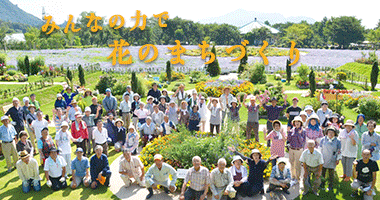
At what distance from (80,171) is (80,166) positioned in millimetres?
157

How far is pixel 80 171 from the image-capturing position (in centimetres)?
802

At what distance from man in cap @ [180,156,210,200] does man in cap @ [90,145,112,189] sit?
2.27 meters

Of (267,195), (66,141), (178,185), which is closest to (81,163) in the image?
(66,141)

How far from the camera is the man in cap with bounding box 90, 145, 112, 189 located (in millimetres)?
7777

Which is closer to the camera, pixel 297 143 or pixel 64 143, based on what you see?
pixel 297 143

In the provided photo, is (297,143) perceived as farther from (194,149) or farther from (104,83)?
(104,83)

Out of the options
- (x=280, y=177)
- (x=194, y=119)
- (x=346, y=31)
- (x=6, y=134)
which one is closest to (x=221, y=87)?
(x=194, y=119)

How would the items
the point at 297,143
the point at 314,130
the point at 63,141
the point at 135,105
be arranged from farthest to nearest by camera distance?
the point at 135,105, the point at 63,141, the point at 314,130, the point at 297,143

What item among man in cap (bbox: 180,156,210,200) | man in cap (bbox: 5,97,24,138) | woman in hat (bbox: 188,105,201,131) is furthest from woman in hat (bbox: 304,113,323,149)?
man in cap (bbox: 5,97,24,138)

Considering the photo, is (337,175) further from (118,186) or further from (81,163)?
(81,163)

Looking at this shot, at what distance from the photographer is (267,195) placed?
23.9 feet

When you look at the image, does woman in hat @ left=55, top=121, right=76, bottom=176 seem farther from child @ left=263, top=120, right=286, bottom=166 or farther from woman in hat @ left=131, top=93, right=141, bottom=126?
child @ left=263, top=120, right=286, bottom=166

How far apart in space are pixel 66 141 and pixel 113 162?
169cm

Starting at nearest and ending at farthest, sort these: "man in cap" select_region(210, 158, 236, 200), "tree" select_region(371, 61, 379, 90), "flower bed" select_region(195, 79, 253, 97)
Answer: "man in cap" select_region(210, 158, 236, 200) < "flower bed" select_region(195, 79, 253, 97) < "tree" select_region(371, 61, 379, 90)
